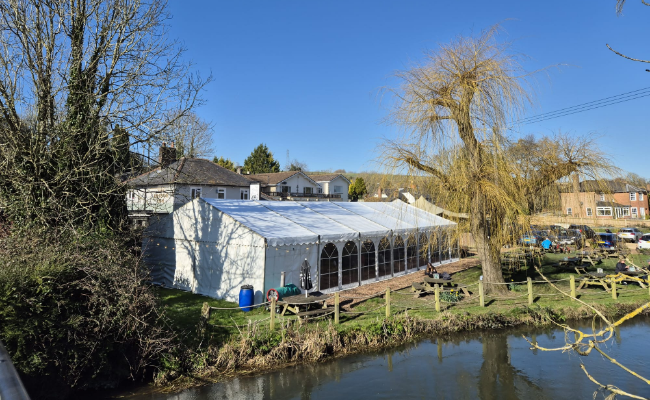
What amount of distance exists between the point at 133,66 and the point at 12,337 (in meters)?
9.30

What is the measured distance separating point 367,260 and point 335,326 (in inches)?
236

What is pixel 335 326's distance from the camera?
10.6 metres

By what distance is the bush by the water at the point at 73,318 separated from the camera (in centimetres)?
639

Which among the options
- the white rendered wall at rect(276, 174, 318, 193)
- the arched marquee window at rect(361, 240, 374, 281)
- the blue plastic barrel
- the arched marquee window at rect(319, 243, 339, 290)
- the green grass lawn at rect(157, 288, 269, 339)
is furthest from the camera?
the white rendered wall at rect(276, 174, 318, 193)

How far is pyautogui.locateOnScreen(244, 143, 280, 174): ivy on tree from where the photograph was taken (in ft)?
197

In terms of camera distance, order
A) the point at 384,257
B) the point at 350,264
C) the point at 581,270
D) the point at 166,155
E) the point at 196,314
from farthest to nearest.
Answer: the point at 166,155
the point at 581,270
the point at 384,257
the point at 350,264
the point at 196,314

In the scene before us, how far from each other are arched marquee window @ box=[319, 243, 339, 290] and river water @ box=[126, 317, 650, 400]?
468cm

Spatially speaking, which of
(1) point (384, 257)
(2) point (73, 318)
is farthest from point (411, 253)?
(2) point (73, 318)

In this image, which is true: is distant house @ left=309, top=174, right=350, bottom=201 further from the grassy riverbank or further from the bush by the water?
the bush by the water

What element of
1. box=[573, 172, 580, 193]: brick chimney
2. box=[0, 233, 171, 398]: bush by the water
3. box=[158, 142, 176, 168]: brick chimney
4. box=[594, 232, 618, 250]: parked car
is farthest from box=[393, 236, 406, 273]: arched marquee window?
Result: box=[594, 232, 618, 250]: parked car

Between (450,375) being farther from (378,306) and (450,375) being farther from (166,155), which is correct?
(166,155)

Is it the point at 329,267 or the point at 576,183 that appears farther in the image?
the point at 329,267

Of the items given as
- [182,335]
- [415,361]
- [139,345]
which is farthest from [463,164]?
[139,345]

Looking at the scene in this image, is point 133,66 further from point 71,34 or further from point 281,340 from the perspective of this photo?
point 281,340
